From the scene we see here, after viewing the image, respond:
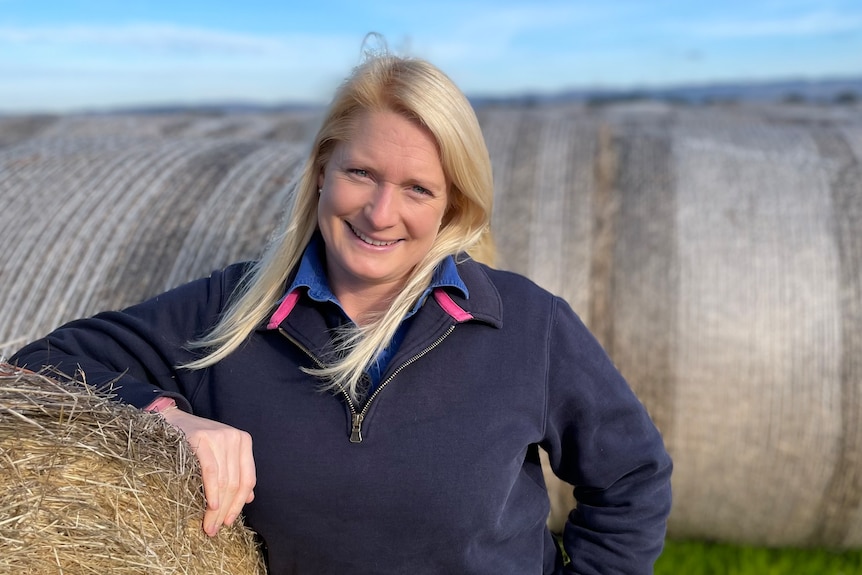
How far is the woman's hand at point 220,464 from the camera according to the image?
1.79m

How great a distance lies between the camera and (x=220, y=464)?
182 cm

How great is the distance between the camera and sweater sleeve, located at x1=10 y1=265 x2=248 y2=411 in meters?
2.02

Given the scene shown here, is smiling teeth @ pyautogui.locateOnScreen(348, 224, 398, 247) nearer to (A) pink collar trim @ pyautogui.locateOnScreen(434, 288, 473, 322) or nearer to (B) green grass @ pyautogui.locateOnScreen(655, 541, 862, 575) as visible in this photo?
(A) pink collar trim @ pyautogui.locateOnScreen(434, 288, 473, 322)

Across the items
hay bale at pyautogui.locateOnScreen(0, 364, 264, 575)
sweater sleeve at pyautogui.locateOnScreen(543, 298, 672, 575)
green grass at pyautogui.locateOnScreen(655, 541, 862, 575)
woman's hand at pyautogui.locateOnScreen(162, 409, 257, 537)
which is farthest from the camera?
green grass at pyautogui.locateOnScreen(655, 541, 862, 575)

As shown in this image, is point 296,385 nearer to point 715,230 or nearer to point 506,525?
point 506,525

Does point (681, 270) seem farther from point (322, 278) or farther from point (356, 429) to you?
point (356, 429)

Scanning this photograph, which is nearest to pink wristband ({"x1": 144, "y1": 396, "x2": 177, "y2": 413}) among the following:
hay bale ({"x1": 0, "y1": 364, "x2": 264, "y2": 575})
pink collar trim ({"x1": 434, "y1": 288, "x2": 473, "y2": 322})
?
hay bale ({"x1": 0, "y1": 364, "x2": 264, "y2": 575})

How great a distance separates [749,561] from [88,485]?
2.54 meters

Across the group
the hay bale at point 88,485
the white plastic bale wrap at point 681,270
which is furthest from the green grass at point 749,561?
the hay bale at point 88,485

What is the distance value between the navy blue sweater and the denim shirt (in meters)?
0.03

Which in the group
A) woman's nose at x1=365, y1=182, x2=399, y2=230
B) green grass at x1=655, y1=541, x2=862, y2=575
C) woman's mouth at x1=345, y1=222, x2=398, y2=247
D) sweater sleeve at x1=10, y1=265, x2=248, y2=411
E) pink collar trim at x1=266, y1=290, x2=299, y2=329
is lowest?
green grass at x1=655, y1=541, x2=862, y2=575

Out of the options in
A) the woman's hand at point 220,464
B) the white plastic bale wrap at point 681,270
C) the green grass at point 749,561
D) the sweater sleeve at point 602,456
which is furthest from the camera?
the green grass at point 749,561

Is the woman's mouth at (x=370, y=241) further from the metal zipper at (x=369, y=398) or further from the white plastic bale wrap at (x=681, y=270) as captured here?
the white plastic bale wrap at (x=681, y=270)

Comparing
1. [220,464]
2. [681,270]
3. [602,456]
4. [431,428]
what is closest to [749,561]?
[681,270]
